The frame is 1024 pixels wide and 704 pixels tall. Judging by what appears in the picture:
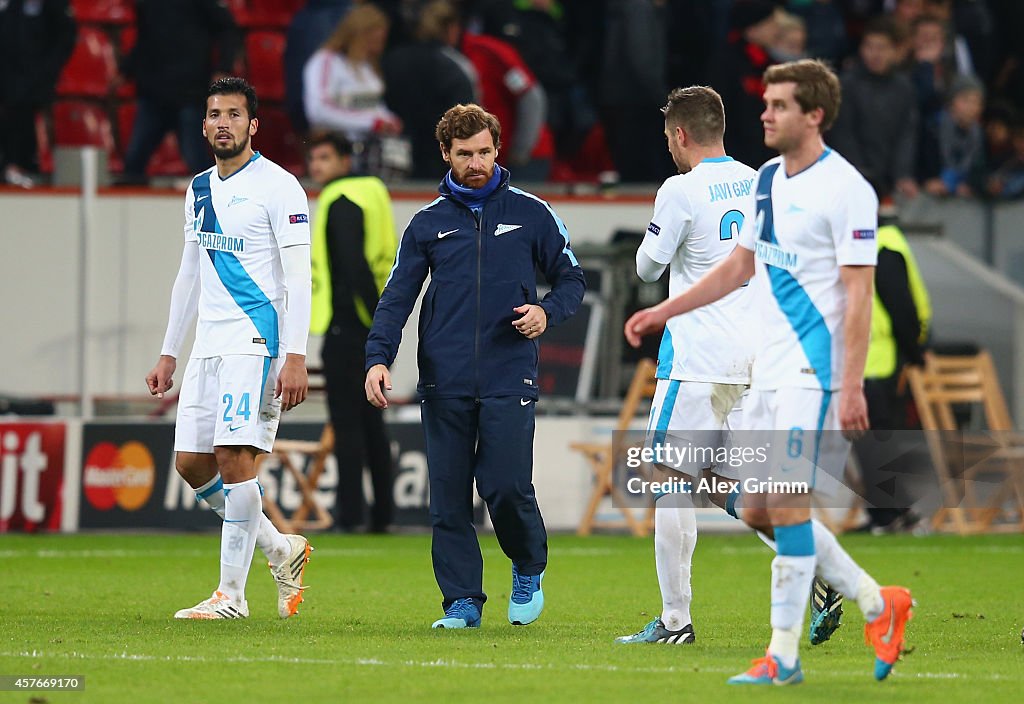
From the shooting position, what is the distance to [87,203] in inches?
640

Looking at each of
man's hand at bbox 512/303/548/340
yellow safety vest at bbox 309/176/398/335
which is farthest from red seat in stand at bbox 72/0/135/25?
man's hand at bbox 512/303/548/340

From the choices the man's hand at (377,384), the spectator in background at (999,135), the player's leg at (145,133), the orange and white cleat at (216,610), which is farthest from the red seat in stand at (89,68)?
the man's hand at (377,384)

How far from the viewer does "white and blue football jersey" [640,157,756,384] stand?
830cm

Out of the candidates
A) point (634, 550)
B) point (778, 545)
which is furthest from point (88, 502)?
point (778, 545)

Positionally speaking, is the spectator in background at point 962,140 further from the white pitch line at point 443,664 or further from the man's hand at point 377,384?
the white pitch line at point 443,664

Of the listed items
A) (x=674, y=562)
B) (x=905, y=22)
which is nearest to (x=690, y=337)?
(x=674, y=562)

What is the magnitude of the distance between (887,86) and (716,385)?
10.2 metres

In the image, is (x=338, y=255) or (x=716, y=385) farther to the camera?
(x=338, y=255)

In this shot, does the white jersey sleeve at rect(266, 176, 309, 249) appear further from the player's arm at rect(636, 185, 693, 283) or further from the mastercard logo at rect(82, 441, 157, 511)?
the mastercard logo at rect(82, 441, 157, 511)

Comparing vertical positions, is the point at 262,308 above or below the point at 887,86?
below

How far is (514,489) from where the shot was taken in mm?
8750

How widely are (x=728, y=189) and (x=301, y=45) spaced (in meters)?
9.53

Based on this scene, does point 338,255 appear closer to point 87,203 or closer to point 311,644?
point 87,203

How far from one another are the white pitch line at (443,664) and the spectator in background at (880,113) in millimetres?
10985
